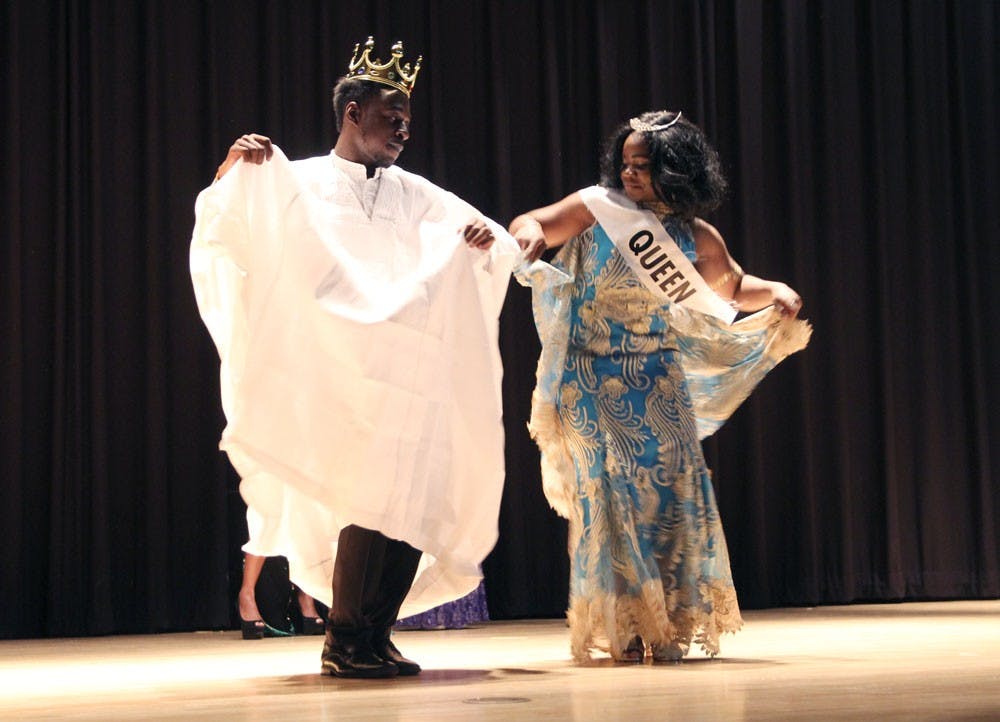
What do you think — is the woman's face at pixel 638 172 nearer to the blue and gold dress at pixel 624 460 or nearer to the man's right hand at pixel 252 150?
the blue and gold dress at pixel 624 460

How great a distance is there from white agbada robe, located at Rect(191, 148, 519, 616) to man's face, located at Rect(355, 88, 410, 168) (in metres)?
0.05

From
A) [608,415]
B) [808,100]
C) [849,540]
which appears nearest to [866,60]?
[808,100]

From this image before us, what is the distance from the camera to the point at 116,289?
604 centimetres

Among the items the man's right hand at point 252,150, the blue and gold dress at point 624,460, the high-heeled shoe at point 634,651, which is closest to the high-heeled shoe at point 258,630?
the blue and gold dress at point 624,460

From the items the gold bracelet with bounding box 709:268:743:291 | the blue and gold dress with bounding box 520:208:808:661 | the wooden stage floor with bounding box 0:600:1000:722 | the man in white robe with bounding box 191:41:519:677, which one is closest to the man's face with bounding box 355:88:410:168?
the man in white robe with bounding box 191:41:519:677

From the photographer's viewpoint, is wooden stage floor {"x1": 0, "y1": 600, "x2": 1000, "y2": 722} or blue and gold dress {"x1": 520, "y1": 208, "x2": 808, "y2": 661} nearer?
wooden stage floor {"x1": 0, "y1": 600, "x2": 1000, "y2": 722}

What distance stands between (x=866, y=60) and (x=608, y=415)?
4091 mm

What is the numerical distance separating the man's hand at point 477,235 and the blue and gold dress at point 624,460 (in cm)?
43

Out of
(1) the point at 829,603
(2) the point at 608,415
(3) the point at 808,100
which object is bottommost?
(1) the point at 829,603

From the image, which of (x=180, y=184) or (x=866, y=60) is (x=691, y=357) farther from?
(x=866, y=60)

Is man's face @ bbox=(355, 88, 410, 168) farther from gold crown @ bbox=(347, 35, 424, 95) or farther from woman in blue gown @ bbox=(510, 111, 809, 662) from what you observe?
woman in blue gown @ bbox=(510, 111, 809, 662)

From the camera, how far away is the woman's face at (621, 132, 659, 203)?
4.06 m

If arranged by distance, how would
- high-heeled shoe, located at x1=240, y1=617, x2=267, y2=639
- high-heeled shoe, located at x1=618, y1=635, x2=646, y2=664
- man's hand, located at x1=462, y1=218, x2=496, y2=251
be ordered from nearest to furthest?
man's hand, located at x1=462, y1=218, x2=496, y2=251
high-heeled shoe, located at x1=618, y1=635, x2=646, y2=664
high-heeled shoe, located at x1=240, y1=617, x2=267, y2=639

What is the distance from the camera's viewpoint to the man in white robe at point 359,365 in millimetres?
3266
